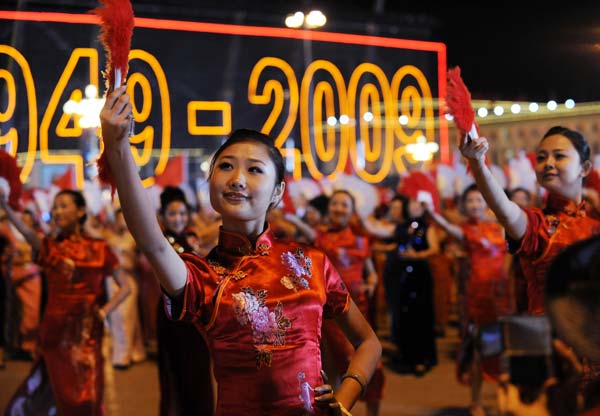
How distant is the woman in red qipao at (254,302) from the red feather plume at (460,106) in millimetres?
613

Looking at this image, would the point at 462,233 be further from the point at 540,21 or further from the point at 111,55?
the point at 111,55

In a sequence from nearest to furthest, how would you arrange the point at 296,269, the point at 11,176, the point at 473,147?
1. the point at 296,269
2. the point at 473,147
3. the point at 11,176

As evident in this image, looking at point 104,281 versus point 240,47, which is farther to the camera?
point 104,281

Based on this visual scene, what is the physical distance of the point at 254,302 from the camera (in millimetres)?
2033

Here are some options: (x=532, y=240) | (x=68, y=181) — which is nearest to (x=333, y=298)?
(x=532, y=240)

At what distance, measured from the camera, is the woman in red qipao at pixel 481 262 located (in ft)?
20.0

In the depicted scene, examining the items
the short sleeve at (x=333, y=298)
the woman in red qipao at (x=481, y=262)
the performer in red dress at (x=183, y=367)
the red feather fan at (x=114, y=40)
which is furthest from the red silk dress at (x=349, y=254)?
the red feather fan at (x=114, y=40)

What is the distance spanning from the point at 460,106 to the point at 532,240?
2.18 feet

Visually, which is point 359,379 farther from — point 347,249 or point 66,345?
point 347,249

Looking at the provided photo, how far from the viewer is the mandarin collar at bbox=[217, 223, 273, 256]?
2.13m

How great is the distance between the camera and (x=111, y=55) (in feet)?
5.87

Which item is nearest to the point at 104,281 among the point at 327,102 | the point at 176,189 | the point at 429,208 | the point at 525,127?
the point at 176,189

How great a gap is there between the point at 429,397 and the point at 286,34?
3.40m

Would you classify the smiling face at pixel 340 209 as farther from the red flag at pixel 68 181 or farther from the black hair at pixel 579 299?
the black hair at pixel 579 299
